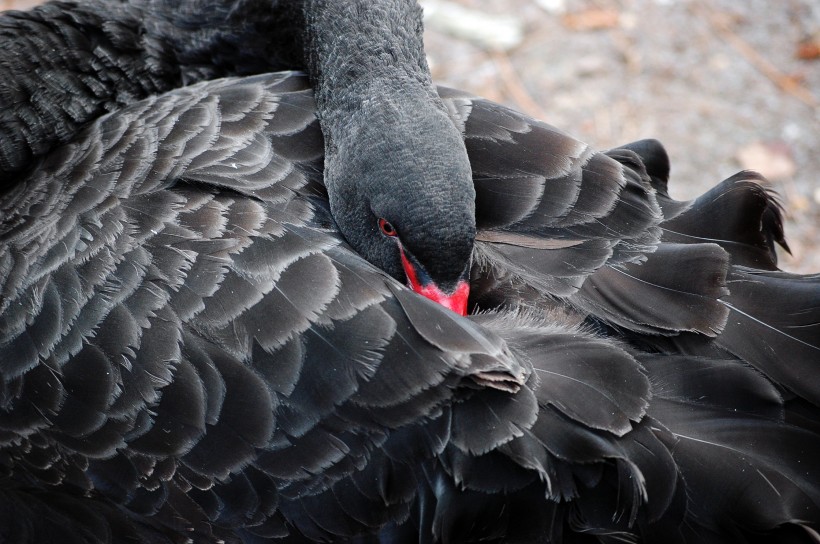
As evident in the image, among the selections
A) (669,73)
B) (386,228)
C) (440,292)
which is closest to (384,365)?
(440,292)

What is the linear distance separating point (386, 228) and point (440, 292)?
0.24m

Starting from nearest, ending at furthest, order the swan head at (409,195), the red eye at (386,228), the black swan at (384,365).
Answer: the black swan at (384,365) < the swan head at (409,195) < the red eye at (386,228)

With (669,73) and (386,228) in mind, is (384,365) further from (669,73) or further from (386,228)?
(669,73)

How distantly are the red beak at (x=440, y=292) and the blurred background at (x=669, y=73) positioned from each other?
282 cm

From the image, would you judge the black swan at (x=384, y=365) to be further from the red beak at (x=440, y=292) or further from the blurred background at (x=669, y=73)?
the blurred background at (x=669, y=73)

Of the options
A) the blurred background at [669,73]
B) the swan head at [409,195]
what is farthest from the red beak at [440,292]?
the blurred background at [669,73]

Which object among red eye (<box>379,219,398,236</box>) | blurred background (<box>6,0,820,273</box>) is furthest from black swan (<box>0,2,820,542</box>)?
blurred background (<box>6,0,820,273</box>)

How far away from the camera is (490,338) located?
7.89 ft

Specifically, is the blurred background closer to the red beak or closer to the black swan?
the black swan

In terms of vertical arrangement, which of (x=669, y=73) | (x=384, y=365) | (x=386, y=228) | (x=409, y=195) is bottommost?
(x=669, y=73)

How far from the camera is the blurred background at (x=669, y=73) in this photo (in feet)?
17.0

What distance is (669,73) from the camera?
220 inches

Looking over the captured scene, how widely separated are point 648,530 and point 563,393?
0.42 m

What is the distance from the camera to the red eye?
8.45 ft
